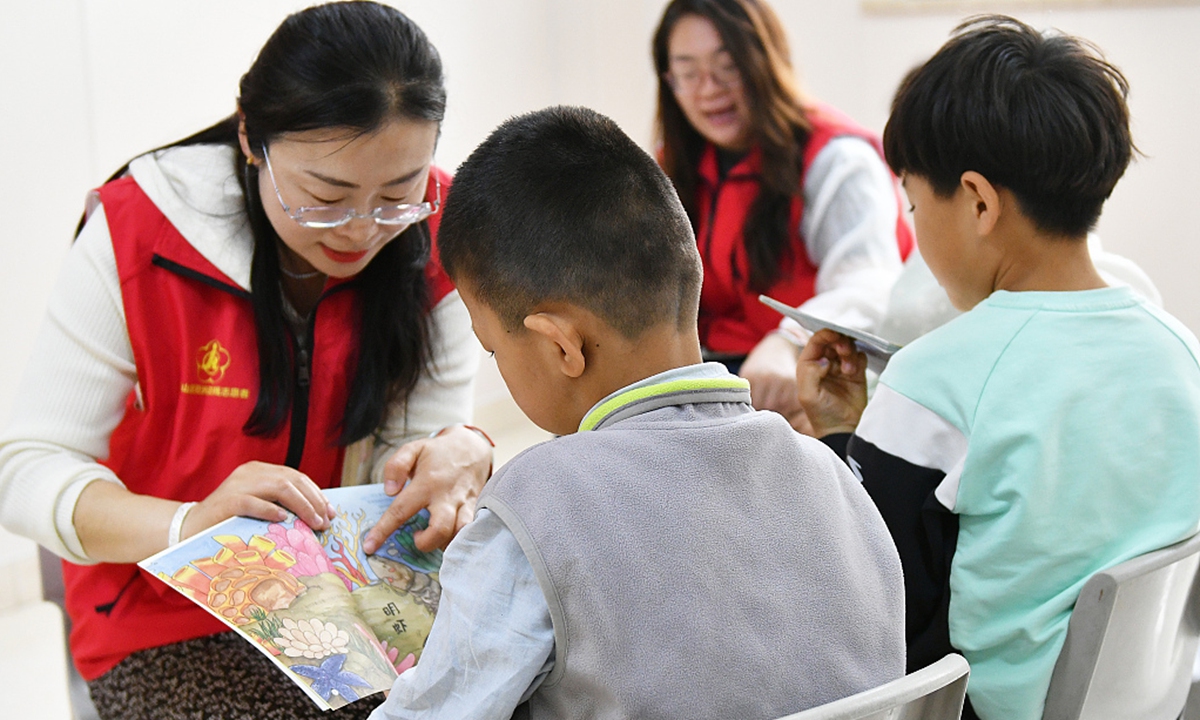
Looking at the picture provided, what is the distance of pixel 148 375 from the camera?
1510mm

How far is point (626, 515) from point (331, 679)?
42cm

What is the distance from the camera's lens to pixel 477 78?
13.7ft

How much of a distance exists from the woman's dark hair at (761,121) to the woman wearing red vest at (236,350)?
3.56 ft

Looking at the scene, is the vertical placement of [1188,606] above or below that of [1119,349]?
below

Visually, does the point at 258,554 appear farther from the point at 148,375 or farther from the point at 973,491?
the point at 973,491

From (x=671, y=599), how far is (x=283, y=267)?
0.98 m

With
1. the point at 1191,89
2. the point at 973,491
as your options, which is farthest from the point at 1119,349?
the point at 1191,89

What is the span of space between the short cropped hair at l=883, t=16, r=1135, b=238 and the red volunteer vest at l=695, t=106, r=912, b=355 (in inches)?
45.4

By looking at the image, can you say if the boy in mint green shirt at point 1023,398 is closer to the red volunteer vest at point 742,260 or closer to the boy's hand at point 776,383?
the boy's hand at point 776,383

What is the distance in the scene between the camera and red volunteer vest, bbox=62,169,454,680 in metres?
1.48

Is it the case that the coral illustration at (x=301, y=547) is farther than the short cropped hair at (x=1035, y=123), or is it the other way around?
the short cropped hair at (x=1035, y=123)

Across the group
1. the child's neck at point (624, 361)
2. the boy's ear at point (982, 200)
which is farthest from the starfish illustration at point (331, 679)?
the boy's ear at point (982, 200)

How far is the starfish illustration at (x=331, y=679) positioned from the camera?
1.07m

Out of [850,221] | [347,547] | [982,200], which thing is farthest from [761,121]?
[347,547]
